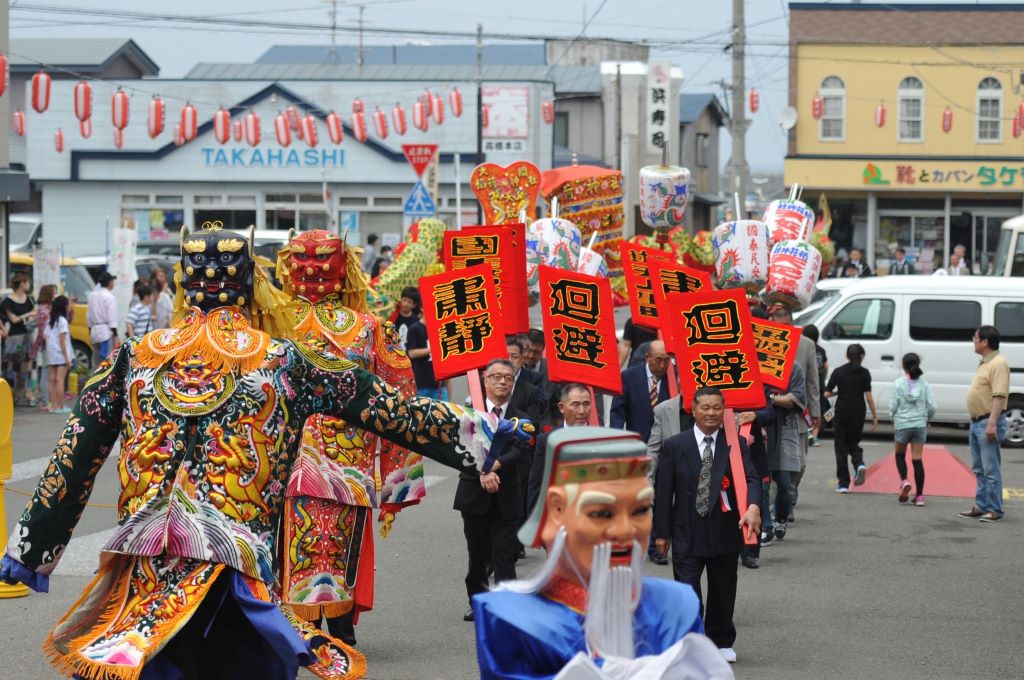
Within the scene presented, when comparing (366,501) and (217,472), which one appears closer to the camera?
(217,472)

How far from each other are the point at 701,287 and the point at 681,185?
13.9 ft

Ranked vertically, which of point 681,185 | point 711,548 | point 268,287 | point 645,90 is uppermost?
point 645,90

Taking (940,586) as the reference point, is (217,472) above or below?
above

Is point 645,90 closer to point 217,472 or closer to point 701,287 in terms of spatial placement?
point 701,287

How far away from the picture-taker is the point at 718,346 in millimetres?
8680

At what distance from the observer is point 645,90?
169 feet

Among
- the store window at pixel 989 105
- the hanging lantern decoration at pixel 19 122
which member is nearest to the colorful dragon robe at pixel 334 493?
the hanging lantern decoration at pixel 19 122

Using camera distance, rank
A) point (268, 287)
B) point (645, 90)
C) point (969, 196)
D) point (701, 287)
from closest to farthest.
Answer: point (268, 287), point (701, 287), point (969, 196), point (645, 90)

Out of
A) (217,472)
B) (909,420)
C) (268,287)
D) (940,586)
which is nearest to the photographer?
(217,472)

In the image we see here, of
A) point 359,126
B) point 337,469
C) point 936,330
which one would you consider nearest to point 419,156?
point 936,330

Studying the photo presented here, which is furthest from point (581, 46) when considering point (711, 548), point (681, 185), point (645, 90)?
point (711, 548)

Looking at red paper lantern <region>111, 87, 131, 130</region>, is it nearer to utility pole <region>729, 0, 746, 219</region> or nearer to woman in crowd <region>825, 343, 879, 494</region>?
utility pole <region>729, 0, 746, 219</region>

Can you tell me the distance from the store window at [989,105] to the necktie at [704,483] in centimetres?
3623

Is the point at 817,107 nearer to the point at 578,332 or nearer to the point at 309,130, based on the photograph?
the point at 309,130
